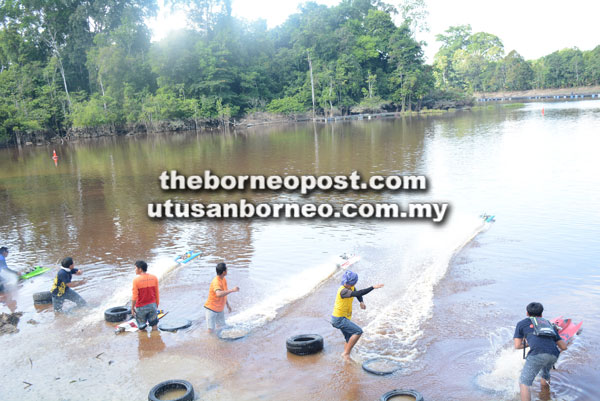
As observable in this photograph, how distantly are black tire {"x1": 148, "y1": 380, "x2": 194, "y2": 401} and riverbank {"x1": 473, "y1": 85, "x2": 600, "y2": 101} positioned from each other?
117 metres

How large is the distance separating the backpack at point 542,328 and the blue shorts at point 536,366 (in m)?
0.30

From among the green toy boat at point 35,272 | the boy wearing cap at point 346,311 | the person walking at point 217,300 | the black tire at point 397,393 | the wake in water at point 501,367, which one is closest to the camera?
the black tire at point 397,393

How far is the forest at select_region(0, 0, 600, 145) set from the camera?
71.6m

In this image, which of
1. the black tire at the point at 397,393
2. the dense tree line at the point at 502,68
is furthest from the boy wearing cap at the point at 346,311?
the dense tree line at the point at 502,68

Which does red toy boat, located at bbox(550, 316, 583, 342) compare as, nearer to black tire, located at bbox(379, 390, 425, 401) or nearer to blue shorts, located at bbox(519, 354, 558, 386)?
blue shorts, located at bbox(519, 354, 558, 386)

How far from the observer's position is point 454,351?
27.7 feet

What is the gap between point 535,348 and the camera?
21.2ft

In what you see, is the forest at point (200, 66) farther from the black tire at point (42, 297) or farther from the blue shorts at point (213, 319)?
the blue shorts at point (213, 319)

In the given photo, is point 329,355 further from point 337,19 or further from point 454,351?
point 337,19

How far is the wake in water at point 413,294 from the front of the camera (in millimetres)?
8727

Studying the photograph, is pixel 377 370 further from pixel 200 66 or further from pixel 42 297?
pixel 200 66

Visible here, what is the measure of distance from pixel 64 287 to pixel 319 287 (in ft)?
20.2

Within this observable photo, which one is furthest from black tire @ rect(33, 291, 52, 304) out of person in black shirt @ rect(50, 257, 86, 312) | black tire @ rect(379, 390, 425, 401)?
black tire @ rect(379, 390, 425, 401)

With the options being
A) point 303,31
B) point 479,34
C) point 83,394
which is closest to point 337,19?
point 303,31
